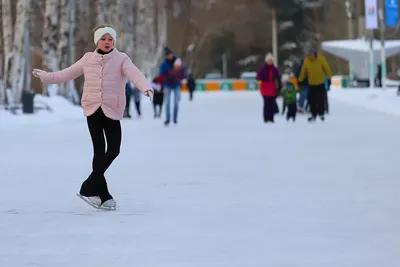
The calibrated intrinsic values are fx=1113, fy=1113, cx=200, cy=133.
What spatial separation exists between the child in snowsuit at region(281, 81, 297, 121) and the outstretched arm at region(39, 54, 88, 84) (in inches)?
661

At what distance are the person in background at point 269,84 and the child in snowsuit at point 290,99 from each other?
92cm

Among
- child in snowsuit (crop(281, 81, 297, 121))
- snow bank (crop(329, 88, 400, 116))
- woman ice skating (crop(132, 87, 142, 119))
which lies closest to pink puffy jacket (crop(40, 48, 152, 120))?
child in snowsuit (crop(281, 81, 297, 121))

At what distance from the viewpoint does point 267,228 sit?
7508 mm

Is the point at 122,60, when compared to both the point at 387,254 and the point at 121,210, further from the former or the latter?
the point at 387,254

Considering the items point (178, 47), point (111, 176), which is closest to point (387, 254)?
point (111, 176)

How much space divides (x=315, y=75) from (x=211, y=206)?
14750 millimetres

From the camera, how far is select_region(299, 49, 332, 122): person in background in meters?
23.2

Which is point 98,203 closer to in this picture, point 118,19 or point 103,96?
point 103,96

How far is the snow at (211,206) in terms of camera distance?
642 cm

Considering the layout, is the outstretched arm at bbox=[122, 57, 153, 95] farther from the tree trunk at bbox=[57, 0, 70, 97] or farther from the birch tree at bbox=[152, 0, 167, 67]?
the birch tree at bbox=[152, 0, 167, 67]

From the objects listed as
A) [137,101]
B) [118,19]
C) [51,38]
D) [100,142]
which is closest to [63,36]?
[51,38]

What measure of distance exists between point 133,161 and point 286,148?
2700 millimetres

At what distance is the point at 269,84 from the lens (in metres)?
24.8

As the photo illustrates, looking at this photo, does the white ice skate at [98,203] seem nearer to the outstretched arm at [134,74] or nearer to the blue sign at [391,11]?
the outstretched arm at [134,74]
